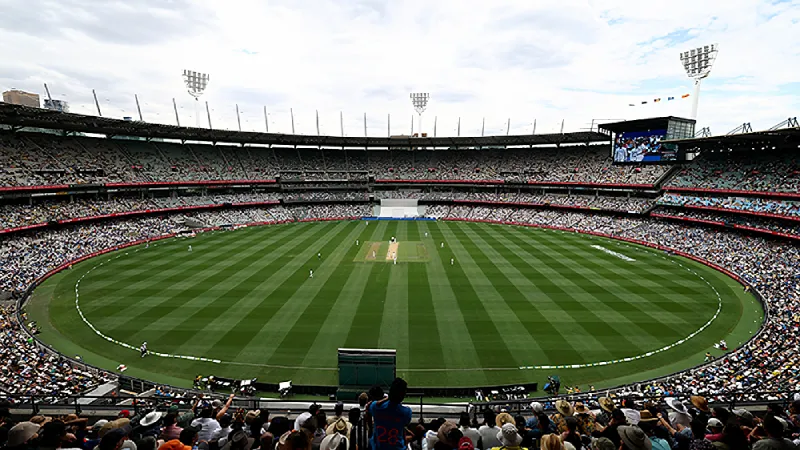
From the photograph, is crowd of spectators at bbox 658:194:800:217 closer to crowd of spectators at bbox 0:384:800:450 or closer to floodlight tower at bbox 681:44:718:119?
floodlight tower at bbox 681:44:718:119

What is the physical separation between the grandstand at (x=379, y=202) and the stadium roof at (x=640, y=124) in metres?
2.82

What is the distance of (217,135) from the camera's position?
6353cm

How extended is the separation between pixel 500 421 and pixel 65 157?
220 feet

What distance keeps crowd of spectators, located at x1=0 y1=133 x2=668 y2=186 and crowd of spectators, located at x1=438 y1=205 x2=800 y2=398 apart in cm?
1054

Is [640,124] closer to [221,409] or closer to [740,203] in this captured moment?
[740,203]

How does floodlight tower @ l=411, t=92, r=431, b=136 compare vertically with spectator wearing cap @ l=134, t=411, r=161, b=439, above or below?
above

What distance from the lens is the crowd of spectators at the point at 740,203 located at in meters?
36.3

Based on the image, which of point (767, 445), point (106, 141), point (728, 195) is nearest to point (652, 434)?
point (767, 445)

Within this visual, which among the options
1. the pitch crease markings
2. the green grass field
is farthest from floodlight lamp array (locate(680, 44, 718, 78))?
the pitch crease markings

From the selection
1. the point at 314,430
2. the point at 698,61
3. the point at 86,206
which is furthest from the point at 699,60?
the point at 86,206

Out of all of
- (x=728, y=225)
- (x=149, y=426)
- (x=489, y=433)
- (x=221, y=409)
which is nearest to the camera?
(x=489, y=433)

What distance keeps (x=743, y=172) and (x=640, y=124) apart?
15849 millimetres

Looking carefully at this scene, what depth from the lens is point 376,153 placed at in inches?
3300

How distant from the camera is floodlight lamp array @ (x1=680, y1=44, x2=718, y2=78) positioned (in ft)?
162
